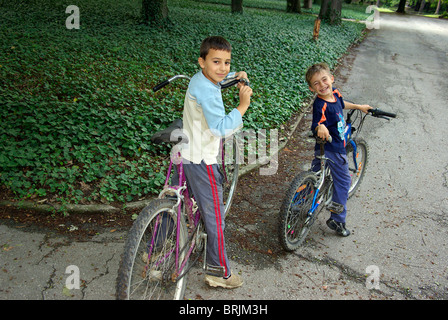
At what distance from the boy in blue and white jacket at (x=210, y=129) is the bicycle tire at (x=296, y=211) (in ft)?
2.28

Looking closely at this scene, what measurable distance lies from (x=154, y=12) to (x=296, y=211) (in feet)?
35.7

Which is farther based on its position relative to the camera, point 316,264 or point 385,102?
point 385,102

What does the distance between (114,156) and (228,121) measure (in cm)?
255

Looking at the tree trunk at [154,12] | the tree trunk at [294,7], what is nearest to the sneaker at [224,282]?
the tree trunk at [154,12]

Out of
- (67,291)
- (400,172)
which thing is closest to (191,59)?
(400,172)

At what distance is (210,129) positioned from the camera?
8.03ft

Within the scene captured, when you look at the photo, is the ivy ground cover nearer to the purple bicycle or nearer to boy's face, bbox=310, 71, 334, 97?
the purple bicycle

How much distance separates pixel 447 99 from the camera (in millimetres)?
8977

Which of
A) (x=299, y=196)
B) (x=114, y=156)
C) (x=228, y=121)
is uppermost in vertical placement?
(x=228, y=121)

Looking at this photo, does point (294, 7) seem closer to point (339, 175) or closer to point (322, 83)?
point (322, 83)

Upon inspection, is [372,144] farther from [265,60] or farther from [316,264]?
[265,60]

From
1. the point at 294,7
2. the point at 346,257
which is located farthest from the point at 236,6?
the point at 346,257

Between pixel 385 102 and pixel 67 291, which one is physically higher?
pixel 385 102

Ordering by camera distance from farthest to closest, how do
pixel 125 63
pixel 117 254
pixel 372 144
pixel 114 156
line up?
pixel 125 63
pixel 372 144
pixel 114 156
pixel 117 254
